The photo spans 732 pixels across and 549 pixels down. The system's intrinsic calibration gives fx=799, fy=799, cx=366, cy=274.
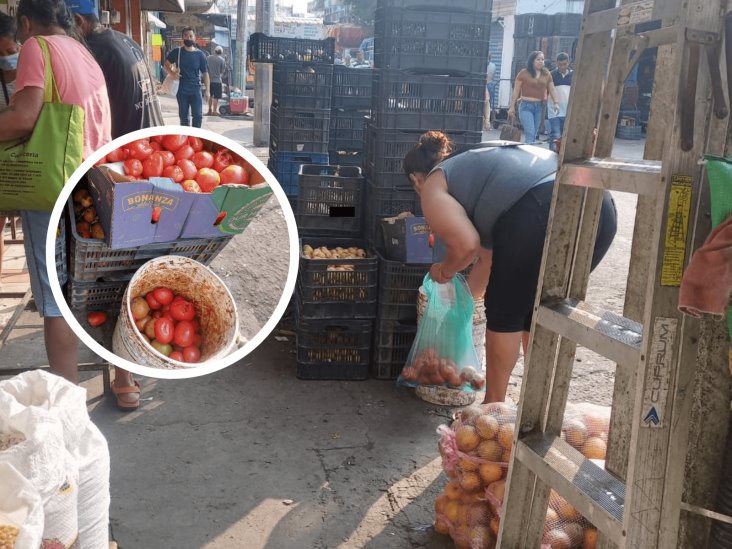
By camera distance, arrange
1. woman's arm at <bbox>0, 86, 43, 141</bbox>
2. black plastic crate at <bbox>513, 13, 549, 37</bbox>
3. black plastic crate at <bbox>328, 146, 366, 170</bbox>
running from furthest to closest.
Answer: black plastic crate at <bbox>513, 13, 549, 37</bbox>
black plastic crate at <bbox>328, 146, 366, 170</bbox>
woman's arm at <bbox>0, 86, 43, 141</bbox>

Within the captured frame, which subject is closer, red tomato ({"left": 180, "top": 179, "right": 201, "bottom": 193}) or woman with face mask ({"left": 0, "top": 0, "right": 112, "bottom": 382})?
red tomato ({"left": 180, "top": 179, "right": 201, "bottom": 193})

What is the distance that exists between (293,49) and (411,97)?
10.5 ft

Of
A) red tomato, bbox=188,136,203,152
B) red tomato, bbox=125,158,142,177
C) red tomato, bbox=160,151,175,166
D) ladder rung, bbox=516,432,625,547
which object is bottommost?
ladder rung, bbox=516,432,625,547

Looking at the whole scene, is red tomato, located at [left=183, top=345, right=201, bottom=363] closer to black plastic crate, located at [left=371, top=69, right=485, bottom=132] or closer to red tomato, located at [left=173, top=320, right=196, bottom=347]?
red tomato, located at [left=173, top=320, right=196, bottom=347]

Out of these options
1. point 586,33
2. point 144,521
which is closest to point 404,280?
point 144,521

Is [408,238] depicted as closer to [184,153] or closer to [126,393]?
[126,393]

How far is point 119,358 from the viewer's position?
2.02 m

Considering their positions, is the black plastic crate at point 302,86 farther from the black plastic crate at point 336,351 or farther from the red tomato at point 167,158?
the red tomato at point 167,158

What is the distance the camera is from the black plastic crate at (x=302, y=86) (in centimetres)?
736

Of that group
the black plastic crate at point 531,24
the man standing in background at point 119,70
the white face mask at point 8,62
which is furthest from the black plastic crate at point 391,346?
the black plastic crate at point 531,24

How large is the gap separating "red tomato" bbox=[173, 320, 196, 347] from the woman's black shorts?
191 centimetres

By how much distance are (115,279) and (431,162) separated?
2.45 m

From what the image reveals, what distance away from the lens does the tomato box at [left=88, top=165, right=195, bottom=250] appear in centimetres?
194

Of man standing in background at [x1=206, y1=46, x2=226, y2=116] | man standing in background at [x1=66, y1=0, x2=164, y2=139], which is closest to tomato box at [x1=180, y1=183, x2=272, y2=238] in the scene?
man standing in background at [x1=66, y1=0, x2=164, y2=139]
